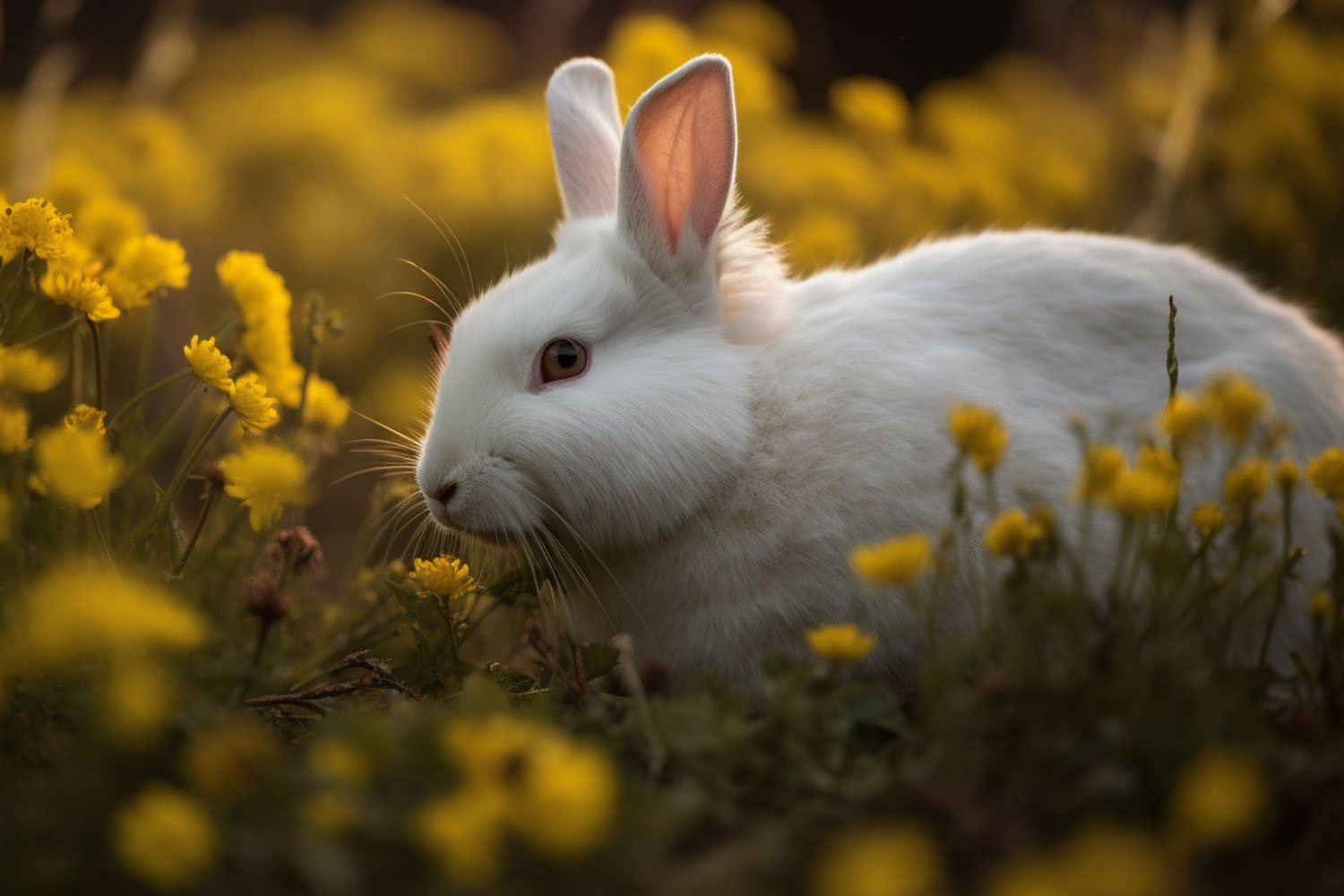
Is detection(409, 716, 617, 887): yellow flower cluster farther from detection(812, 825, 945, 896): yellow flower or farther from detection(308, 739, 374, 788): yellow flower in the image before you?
detection(812, 825, 945, 896): yellow flower

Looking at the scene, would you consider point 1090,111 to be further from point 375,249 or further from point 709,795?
point 709,795

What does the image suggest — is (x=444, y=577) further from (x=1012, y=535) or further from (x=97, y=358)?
(x=1012, y=535)

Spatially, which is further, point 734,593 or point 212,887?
point 734,593

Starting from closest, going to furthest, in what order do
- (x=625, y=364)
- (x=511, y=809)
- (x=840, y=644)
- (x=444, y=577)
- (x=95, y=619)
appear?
(x=511, y=809), (x=95, y=619), (x=840, y=644), (x=444, y=577), (x=625, y=364)

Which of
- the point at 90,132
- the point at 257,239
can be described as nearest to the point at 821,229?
the point at 257,239

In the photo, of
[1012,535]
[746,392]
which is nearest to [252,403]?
[746,392]

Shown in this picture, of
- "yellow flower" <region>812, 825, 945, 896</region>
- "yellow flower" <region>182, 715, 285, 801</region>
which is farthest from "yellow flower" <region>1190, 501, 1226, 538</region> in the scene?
"yellow flower" <region>182, 715, 285, 801</region>

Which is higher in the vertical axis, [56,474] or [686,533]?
[56,474]
